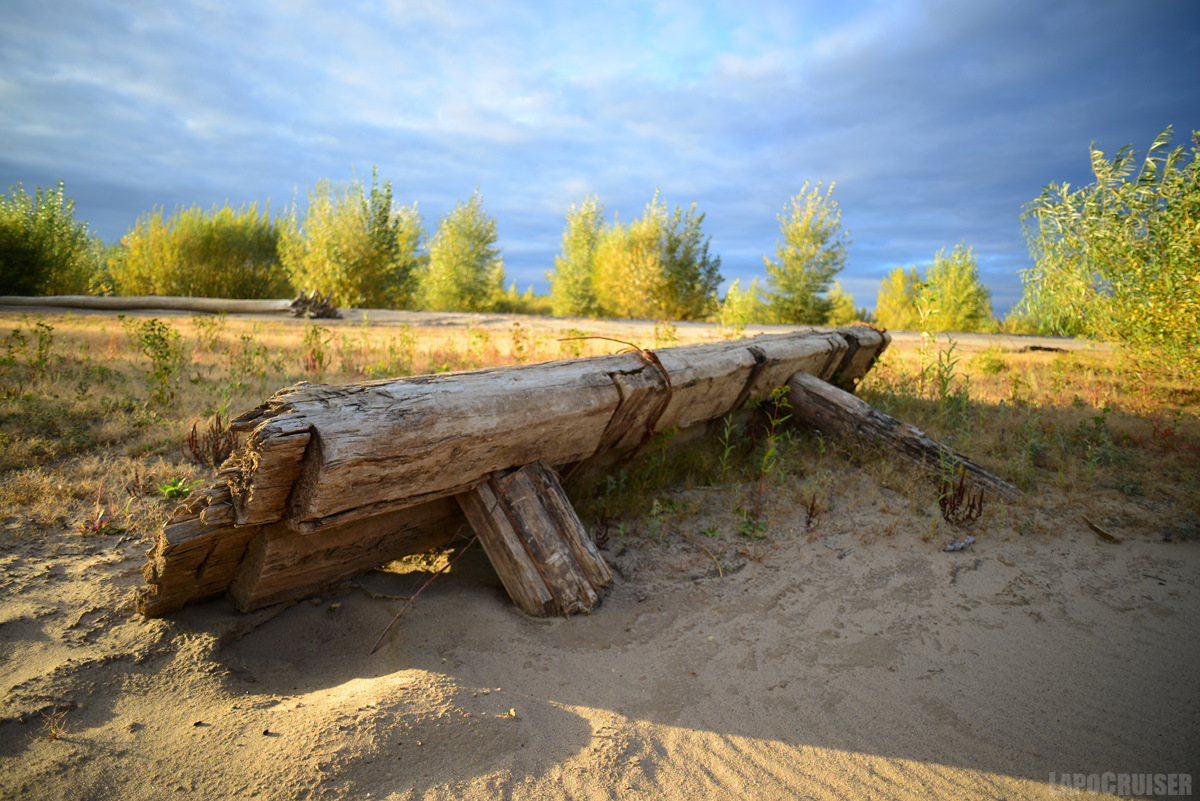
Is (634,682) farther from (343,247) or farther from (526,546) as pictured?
(343,247)

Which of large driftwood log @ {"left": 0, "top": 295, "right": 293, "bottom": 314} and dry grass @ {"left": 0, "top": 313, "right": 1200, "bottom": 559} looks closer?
dry grass @ {"left": 0, "top": 313, "right": 1200, "bottom": 559}

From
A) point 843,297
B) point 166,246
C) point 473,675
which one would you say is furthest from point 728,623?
point 843,297

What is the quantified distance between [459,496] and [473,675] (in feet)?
2.88

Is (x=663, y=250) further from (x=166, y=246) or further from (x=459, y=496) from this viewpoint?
(x=459, y=496)

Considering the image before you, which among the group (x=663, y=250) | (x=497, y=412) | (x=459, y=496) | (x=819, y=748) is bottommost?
(x=819, y=748)

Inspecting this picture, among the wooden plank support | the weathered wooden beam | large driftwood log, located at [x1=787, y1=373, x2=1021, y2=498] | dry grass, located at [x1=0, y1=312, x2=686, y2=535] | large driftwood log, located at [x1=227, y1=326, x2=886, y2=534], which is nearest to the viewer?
large driftwood log, located at [x1=227, y1=326, x2=886, y2=534]

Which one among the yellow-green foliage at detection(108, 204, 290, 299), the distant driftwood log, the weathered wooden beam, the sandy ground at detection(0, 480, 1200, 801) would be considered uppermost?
the yellow-green foliage at detection(108, 204, 290, 299)

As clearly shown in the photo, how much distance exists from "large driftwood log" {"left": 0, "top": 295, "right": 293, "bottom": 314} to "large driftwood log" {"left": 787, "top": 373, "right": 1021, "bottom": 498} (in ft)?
48.4

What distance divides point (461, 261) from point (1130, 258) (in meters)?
29.0

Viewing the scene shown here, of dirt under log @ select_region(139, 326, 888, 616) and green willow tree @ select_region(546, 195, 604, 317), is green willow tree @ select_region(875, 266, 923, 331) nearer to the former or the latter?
green willow tree @ select_region(546, 195, 604, 317)

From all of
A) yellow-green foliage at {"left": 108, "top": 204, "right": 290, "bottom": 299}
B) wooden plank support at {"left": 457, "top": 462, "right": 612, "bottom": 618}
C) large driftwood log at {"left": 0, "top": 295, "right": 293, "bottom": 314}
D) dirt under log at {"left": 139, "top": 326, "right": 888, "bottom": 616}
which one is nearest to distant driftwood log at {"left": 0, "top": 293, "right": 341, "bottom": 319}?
large driftwood log at {"left": 0, "top": 295, "right": 293, "bottom": 314}

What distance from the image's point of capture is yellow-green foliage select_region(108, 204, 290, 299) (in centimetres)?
1934

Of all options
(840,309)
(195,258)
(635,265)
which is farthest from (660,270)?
(195,258)

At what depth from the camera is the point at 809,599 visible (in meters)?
3.09
